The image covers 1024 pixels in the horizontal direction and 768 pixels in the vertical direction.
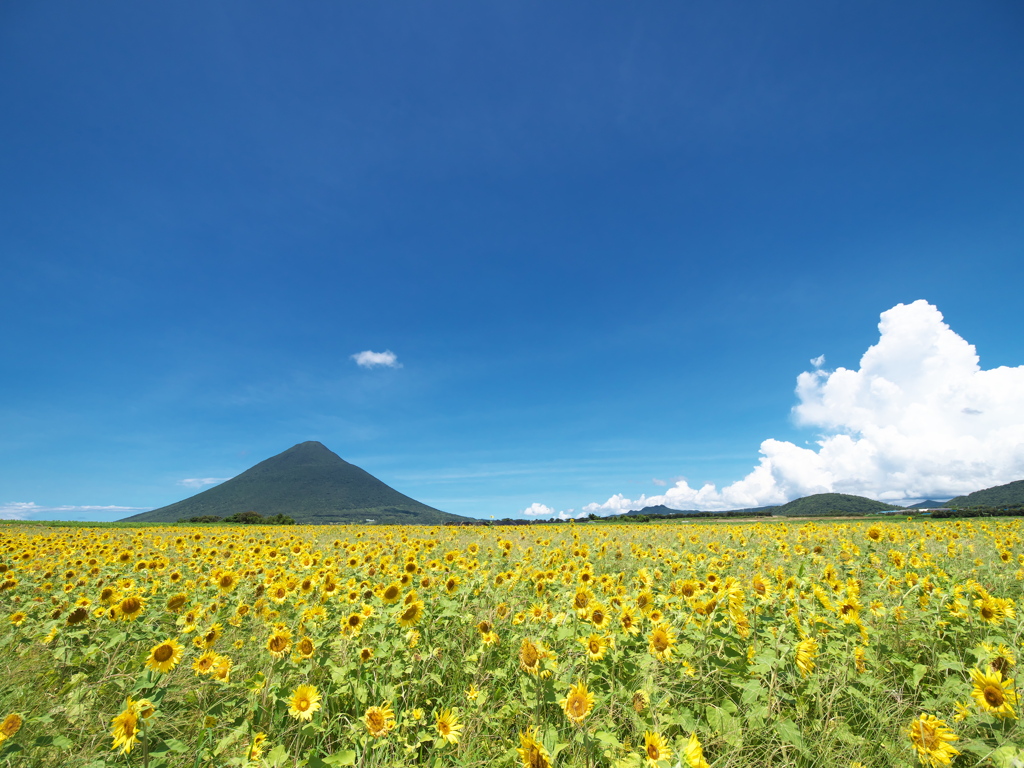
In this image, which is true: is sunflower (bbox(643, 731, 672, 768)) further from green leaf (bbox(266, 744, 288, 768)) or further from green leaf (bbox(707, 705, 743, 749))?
green leaf (bbox(266, 744, 288, 768))

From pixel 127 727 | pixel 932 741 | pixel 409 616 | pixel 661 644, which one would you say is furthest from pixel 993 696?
pixel 127 727

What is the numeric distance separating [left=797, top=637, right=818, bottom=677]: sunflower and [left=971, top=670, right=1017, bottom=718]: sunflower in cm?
101

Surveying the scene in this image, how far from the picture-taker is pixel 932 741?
295cm

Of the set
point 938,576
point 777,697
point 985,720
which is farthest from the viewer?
point 938,576

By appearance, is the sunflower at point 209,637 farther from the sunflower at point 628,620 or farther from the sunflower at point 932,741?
the sunflower at point 932,741

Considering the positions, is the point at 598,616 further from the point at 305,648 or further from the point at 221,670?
the point at 221,670

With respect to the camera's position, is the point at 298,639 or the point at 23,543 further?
the point at 23,543

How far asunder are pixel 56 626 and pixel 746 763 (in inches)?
293

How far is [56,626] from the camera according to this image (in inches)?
205

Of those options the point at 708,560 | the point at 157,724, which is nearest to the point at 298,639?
the point at 157,724

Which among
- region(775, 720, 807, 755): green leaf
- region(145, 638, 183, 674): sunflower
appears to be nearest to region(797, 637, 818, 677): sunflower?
region(775, 720, 807, 755): green leaf

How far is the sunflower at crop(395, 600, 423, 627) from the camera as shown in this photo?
Answer: 453 centimetres

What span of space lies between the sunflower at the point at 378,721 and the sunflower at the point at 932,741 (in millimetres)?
3576

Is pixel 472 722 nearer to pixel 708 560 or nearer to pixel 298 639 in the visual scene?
pixel 298 639
